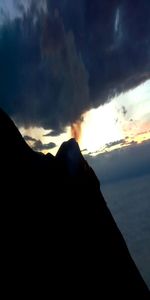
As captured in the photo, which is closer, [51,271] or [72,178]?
[51,271]

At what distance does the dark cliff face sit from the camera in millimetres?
23781

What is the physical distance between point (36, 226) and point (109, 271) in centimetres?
986

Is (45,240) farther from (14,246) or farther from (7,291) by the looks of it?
(7,291)

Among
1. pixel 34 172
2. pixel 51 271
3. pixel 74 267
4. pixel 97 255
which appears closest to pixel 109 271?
pixel 97 255

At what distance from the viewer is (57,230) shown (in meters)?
28.6

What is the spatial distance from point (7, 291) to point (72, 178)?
14.4 m

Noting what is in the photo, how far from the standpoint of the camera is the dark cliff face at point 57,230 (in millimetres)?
23781

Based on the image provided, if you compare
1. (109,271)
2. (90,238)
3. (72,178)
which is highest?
(72,178)

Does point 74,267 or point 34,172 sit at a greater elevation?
point 34,172

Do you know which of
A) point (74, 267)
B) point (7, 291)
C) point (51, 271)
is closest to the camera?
point (7, 291)

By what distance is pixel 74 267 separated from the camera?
28234 mm

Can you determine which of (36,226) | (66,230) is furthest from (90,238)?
(36,226)

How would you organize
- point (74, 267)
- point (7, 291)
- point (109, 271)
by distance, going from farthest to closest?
point (109, 271), point (74, 267), point (7, 291)

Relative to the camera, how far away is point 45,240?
86.5 feet
